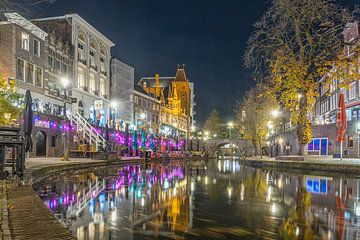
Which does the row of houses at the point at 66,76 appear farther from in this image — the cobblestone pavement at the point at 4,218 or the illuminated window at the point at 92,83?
the cobblestone pavement at the point at 4,218

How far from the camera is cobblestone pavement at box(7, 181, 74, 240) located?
5.42 m

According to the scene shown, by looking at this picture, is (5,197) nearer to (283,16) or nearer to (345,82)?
(345,82)

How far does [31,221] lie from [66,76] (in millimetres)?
41674

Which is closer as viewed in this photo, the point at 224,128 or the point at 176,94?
the point at 176,94

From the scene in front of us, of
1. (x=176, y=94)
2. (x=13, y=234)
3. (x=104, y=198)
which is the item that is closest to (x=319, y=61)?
(x=104, y=198)

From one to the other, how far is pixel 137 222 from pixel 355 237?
4.32m

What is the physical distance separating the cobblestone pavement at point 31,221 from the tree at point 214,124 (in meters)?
114

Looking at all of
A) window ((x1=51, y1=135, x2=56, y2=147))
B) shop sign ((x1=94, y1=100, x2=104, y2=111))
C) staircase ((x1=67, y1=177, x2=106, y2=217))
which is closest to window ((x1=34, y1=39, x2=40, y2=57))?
window ((x1=51, y1=135, x2=56, y2=147))

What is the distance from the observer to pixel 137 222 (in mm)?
8078

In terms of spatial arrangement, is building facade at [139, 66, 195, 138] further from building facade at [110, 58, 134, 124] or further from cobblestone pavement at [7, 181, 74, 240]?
cobblestone pavement at [7, 181, 74, 240]

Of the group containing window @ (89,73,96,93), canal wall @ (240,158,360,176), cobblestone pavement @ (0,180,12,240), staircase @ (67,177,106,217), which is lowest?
canal wall @ (240,158,360,176)

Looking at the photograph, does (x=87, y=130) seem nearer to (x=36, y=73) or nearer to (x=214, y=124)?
(x=36, y=73)

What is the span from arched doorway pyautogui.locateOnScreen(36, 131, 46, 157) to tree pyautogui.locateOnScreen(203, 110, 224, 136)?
86.8 meters

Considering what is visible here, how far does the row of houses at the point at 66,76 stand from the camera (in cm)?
3503
